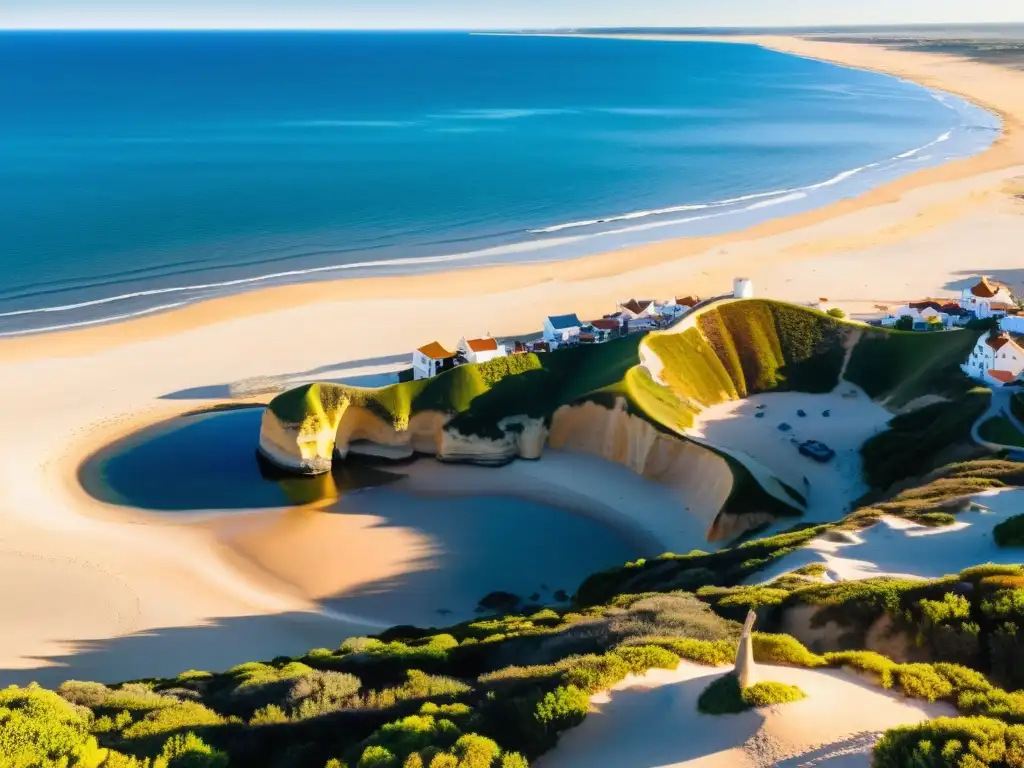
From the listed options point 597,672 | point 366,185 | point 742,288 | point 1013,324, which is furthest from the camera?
point 366,185

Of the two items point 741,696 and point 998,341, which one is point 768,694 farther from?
point 998,341

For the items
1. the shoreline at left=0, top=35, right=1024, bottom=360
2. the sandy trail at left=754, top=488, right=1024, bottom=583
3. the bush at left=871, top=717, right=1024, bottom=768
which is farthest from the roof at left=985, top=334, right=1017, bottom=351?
the bush at left=871, top=717, right=1024, bottom=768

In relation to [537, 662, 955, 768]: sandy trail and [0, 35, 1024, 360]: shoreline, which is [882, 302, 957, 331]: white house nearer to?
[0, 35, 1024, 360]: shoreline

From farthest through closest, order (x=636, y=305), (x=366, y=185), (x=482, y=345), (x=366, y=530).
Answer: (x=366, y=185) < (x=636, y=305) < (x=482, y=345) < (x=366, y=530)

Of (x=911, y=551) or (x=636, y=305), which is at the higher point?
(x=636, y=305)

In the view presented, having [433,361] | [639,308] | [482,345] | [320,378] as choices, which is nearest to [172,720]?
[433,361]

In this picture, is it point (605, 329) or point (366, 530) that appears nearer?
point (366, 530)

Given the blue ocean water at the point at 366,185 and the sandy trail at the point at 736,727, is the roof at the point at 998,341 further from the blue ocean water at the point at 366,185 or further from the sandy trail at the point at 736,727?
the blue ocean water at the point at 366,185
